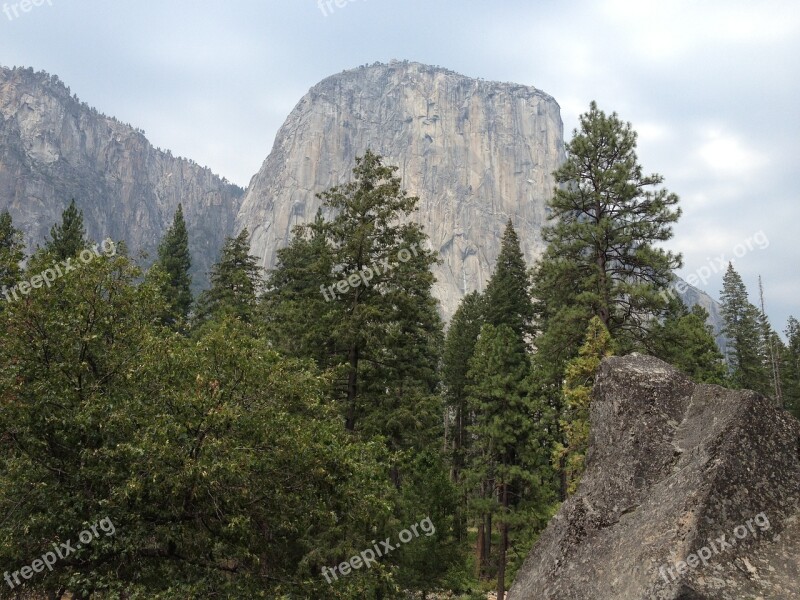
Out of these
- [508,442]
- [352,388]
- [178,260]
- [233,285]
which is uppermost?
[178,260]

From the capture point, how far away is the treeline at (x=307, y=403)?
9.28 metres

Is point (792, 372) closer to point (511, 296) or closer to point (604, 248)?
point (511, 296)

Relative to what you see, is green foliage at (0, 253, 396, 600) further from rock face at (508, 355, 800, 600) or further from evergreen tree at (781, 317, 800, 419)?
evergreen tree at (781, 317, 800, 419)

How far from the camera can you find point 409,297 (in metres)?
18.5

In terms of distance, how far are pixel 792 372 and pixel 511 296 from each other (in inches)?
1574

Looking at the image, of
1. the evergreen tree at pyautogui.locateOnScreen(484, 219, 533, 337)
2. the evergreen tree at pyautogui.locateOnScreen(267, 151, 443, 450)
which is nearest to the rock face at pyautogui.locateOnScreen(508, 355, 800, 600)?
the evergreen tree at pyautogui.locateOnScreen(267, 151, 443, 450)

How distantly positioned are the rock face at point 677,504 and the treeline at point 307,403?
4.52 metres

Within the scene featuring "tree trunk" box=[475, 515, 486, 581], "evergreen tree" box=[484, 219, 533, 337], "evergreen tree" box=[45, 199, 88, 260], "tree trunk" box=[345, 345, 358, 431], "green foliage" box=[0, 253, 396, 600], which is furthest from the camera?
"evergreen tree" box=[484, 219, 533, 337]

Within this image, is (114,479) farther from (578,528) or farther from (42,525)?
(578,528)

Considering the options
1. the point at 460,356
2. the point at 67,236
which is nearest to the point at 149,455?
the point at 67,236

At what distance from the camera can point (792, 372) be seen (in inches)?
2185

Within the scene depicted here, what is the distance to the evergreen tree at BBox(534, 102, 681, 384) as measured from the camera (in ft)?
61.8

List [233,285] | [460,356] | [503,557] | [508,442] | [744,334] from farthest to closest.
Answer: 1. [744,334]
2. [460,356]
3. [233,285]
4. [503,557]
5. [508,442]

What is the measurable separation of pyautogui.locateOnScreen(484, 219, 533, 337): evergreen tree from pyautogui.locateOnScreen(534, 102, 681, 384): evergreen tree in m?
13.0
